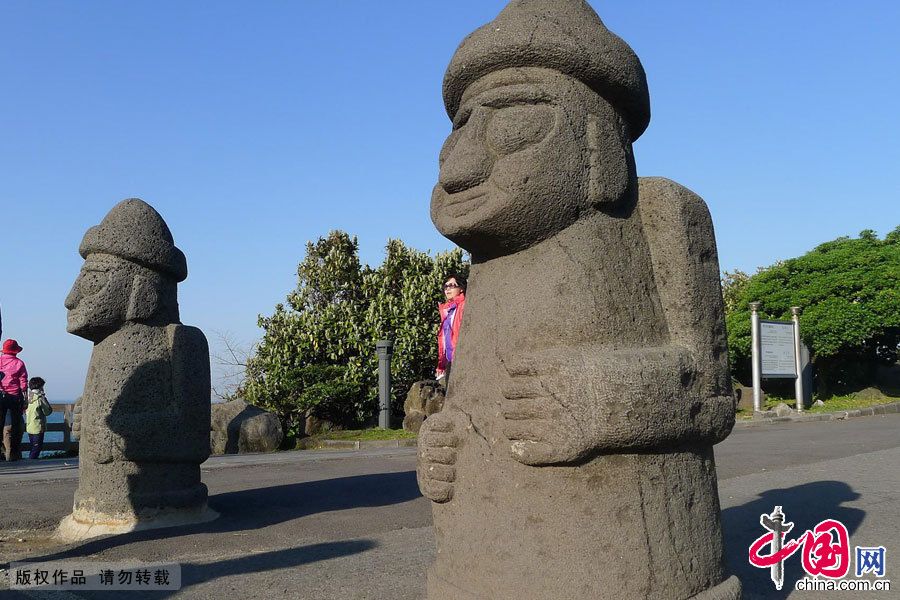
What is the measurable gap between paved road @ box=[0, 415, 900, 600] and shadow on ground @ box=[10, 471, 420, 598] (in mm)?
12

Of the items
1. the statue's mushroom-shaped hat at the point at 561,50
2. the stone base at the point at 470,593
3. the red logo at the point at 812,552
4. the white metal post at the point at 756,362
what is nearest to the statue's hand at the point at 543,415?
the stone base at the point at 470,593

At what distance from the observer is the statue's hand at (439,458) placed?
288 cm

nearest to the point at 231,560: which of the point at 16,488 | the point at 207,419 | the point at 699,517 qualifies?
the point at 207,419

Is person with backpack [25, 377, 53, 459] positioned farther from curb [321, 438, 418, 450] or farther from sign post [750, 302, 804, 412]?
sign post [750, 302, 804, 412]

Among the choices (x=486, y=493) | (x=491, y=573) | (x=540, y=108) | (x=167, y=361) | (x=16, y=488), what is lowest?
(x=16, y=488)

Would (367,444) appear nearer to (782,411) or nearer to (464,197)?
(782,411)

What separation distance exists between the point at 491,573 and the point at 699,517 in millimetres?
767

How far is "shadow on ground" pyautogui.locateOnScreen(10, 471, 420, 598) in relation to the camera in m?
4.77

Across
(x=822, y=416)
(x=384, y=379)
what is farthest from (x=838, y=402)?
(x=384, y=379)

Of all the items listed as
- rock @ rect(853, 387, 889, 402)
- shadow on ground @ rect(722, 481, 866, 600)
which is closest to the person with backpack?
shadow on ground @ rect(722, 481, 866, 600)

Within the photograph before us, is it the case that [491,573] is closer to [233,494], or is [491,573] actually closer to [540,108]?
[540,108]

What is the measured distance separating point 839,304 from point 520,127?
2057cm

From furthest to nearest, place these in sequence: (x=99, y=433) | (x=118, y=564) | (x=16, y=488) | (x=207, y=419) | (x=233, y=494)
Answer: (x=16, y=488), (x=233, y=494), (x=207, y=419), (x=99, y=433), (x=118, y=564)

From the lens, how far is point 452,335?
320 inches
